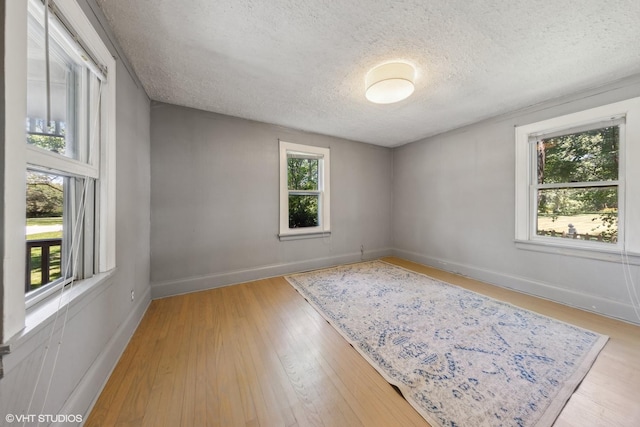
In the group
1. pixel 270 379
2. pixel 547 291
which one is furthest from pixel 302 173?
pixel 547 291

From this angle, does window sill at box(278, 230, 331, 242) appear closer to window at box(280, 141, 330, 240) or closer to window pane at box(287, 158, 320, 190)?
window at box(280, 141, 330, 240)

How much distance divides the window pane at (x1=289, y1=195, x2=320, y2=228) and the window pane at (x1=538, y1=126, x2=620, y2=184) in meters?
3.13

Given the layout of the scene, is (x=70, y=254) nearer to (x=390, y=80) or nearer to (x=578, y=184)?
(x=390, y=80)

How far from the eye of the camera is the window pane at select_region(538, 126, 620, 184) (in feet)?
7.24

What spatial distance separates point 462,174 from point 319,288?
2.86 meters

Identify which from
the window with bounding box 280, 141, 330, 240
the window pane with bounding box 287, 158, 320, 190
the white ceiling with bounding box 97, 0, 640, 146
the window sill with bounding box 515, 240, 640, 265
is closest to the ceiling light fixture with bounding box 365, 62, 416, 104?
the white ceiling with bounding box 97, 0, 640, 146

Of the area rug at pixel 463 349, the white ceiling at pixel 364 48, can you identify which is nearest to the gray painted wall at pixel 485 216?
the white ceiling at pixel 364 48

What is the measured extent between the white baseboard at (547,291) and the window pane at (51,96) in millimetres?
4445

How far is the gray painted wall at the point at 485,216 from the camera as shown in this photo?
2.25 metres

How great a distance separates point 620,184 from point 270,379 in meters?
3.65

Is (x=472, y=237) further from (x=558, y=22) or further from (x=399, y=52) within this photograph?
(x=399, y=52)

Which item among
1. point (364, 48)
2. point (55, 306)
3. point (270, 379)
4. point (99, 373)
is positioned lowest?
point (270, 379)

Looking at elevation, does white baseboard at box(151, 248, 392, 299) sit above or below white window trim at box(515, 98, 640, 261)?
below

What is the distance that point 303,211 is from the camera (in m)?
3.77
